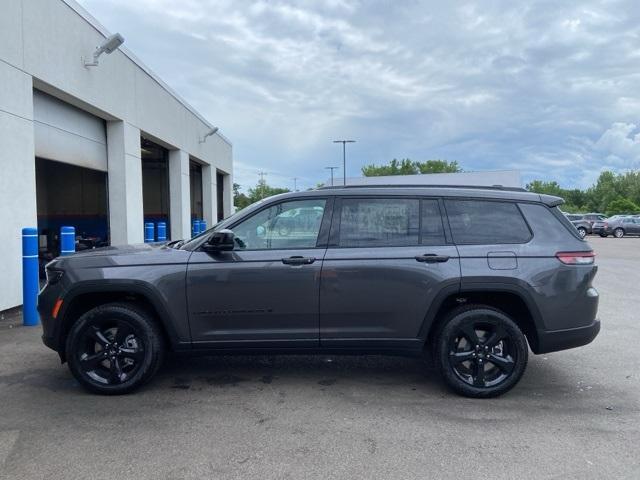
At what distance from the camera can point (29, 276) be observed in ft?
22.9

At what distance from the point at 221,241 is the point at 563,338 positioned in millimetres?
3061

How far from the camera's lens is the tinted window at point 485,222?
4.54 m

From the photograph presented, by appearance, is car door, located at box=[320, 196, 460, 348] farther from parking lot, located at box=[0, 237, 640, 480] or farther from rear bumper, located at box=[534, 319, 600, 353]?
rear bumper, located at box=[534, 319, 600, 353]

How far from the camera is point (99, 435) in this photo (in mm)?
3703

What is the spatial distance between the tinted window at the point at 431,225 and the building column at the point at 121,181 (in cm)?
954

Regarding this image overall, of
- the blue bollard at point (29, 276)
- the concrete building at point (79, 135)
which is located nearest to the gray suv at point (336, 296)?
the blue bollard at point (29, 276)

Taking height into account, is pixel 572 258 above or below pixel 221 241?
below

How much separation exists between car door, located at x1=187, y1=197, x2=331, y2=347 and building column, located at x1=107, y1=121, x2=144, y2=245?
8.73 metres

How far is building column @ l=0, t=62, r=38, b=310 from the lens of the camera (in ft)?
24.9

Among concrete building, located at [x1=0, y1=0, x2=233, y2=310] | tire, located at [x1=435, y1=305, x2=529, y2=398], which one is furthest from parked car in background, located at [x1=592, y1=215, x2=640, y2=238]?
tire, located at [x1=435, y1=305, x2=529, y2=398]

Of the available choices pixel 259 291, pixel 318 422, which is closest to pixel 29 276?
pixel 259 291

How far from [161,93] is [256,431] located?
13755mm

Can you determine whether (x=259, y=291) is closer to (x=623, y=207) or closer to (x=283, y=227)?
(x=283, y=227)

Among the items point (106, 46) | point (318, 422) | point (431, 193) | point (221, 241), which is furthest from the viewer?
point (106, 46)
